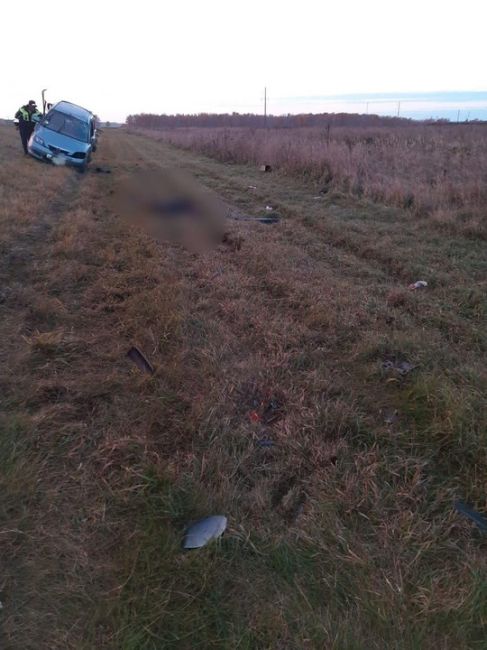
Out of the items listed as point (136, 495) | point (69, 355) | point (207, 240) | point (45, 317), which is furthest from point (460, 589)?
point (207, 240)

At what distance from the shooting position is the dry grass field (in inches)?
74.2

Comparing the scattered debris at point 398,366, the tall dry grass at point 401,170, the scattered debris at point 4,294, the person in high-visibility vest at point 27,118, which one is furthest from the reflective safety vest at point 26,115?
the scattered debris at point 398,366

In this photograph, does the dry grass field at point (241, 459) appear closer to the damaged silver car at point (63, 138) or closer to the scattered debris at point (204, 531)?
the scattered debris at point (204, 531)

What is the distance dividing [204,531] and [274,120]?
50.6 m

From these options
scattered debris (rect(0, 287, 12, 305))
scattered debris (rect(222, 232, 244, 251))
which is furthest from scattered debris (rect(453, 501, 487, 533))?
scattered debris (rect(222, 232, 244, 251))

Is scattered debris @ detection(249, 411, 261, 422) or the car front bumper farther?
the car front bumper

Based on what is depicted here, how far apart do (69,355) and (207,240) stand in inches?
160

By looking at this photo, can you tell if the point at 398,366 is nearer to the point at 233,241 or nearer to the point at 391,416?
the point at 391,416

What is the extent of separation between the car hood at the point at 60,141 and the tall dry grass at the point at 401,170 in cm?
603

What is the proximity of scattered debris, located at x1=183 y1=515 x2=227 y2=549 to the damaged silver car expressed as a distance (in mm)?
13373

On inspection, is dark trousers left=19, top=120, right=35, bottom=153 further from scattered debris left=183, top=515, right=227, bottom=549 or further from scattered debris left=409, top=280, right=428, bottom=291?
scattered debris left=183, top=515, right=227, bottom=549

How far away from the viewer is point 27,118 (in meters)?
14.7

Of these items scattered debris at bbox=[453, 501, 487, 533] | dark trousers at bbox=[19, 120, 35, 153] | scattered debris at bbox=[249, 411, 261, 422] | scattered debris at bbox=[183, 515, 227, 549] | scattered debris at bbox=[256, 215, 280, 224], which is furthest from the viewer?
dark trousers at bbox=[19, 120, 35, 153]

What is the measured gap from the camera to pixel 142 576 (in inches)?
78.8
